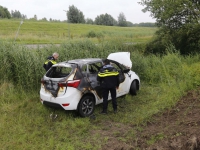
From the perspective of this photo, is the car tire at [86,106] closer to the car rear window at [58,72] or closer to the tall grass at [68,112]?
the tall grass at [68,112]

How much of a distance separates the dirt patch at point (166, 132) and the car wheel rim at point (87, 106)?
2.19 ft

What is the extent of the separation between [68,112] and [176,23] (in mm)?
10642

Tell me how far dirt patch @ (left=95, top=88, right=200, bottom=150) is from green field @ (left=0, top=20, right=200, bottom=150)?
0.05m

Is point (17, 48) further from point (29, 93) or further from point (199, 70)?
point (199, 70)

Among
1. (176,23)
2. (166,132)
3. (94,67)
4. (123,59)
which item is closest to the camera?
(166,132)

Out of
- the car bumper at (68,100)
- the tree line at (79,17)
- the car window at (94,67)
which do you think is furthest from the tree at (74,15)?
the car bumper at (68,100)

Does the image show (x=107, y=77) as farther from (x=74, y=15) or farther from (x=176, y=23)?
(x=74, y=15)

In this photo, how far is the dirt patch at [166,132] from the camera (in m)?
4.16

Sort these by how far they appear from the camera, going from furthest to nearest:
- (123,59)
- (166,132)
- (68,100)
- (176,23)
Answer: (176,23)
(123,59)
(68,100)
(166,132)

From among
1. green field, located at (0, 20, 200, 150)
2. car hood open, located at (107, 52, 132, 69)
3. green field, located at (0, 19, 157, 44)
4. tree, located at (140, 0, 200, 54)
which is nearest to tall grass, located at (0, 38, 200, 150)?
green field, located at (0, 20, 200, 150)

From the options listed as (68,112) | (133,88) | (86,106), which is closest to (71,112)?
(68,112)

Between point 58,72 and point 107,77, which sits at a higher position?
point 58,72

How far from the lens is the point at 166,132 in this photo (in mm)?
4836

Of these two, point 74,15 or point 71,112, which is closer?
point 71,112
